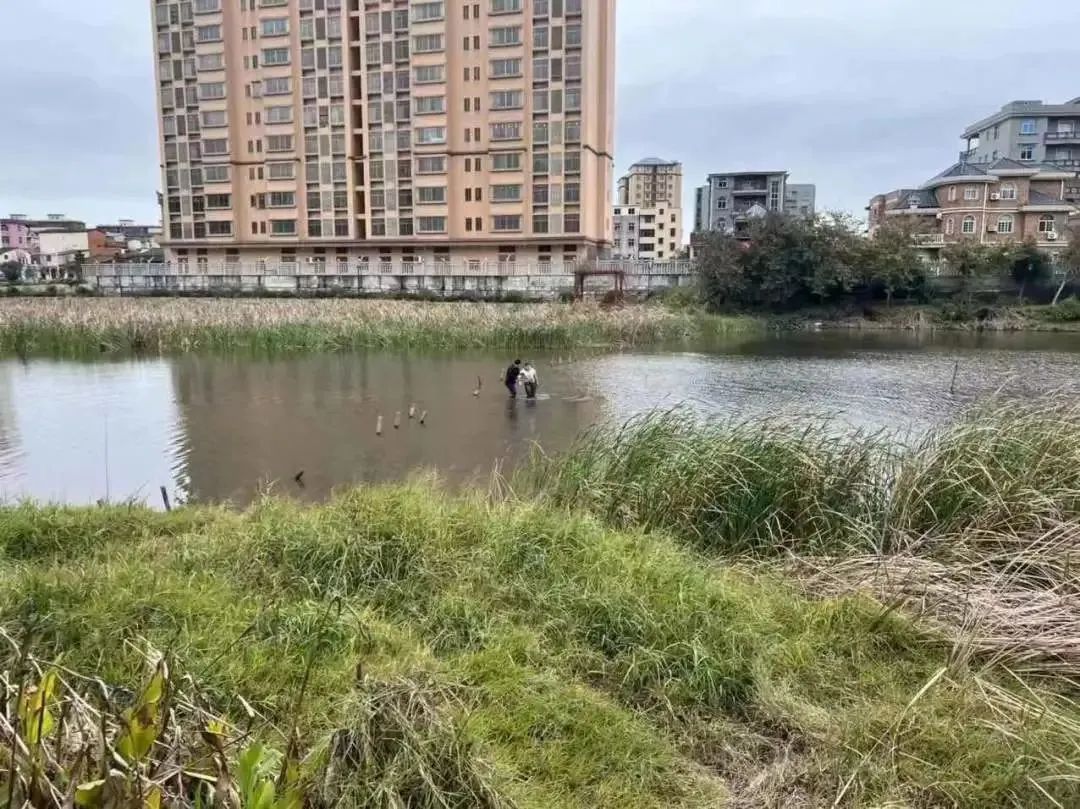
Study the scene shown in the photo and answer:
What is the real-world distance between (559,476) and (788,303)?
1442 inches

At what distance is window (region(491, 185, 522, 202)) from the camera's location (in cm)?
5106

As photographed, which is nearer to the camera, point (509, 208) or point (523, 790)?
point (523, 790)

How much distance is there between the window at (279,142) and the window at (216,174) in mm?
3747

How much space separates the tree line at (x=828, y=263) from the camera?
38625 mm

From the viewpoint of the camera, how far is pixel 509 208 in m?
51.3

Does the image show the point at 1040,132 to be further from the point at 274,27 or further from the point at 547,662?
the point at 547,662

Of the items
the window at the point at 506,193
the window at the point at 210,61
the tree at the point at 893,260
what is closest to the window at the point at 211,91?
the window at the point at 210,61

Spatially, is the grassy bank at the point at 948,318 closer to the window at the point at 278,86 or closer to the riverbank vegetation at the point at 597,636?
the riverbank vegetation at the point at 597,636

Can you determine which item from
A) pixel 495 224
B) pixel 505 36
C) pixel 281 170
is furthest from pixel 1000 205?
pixel 281 170

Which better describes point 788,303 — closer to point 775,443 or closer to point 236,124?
point 775,443

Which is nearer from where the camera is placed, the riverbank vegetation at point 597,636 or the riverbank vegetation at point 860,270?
the riverbank vegetation at point 597,636

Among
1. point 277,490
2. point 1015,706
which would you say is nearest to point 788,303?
point 277,490

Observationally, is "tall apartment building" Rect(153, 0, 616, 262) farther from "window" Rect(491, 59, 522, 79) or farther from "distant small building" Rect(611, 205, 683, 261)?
"distant small building" Rect(611, 205, 683, 261)

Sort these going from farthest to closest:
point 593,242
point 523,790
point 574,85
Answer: point 593,242
point 574,85
point 523,790
